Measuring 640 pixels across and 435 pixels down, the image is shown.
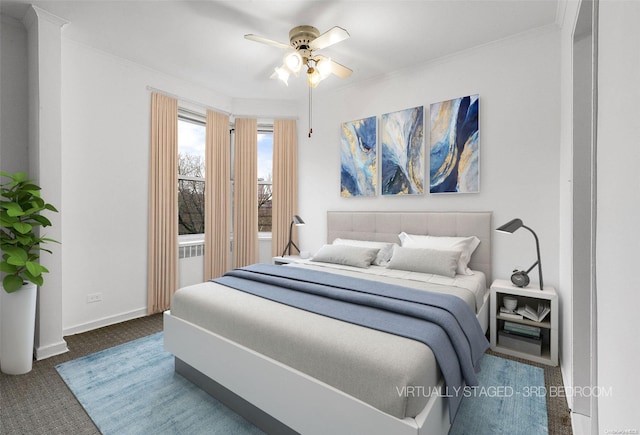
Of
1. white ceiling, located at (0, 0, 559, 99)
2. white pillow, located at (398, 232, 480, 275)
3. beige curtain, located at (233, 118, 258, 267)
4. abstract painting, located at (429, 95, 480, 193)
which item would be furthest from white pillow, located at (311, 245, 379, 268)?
white ceiling, located at (0, 0, 559, 99)

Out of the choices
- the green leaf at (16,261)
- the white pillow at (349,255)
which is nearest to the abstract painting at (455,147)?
the white pillow at (349,255)

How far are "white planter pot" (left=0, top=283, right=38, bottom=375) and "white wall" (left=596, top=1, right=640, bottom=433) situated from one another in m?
3.34

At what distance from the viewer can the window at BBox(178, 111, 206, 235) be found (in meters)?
4.04

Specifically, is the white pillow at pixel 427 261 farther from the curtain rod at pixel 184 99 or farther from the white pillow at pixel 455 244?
the curtain rod at pixel 184 99

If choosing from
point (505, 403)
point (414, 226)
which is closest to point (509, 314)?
point (505, 403)

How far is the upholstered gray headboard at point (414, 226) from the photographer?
3.01 meters

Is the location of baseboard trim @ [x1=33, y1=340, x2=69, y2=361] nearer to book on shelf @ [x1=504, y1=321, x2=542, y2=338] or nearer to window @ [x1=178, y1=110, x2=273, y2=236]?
window @ [x1=178, y1=110, x2=273, y2=236]

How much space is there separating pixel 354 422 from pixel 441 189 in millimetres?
2590

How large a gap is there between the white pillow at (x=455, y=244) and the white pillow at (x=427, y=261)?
15 cm

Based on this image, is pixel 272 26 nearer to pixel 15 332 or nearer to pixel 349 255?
pixel 349 255

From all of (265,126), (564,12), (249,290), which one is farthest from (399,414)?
(265,126)

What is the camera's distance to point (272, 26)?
2.69 metres

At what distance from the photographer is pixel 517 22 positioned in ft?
8.63

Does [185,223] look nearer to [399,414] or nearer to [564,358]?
[399,414]
